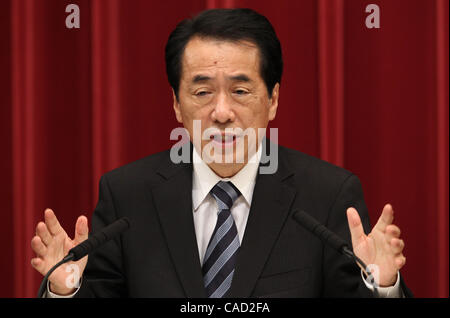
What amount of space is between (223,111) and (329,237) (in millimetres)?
418

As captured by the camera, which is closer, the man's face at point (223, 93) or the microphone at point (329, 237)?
the microphone at point (329, 237)

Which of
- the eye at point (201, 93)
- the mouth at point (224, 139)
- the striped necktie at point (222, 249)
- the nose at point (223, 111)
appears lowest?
the striped necktie at point (222, 249)

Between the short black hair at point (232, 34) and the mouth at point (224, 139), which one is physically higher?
the short black hair at point (232, 34)

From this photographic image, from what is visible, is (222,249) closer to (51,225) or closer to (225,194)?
(225,194)

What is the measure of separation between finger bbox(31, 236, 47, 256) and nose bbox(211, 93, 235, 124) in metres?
0.44

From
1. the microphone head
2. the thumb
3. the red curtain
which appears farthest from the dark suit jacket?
the red curtain

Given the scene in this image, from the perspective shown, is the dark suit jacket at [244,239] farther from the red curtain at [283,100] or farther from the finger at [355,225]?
the red curtain at [283,100]

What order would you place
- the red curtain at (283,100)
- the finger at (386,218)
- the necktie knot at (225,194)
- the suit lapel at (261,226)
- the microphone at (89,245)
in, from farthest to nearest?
the red curtain at (283,100)
the necktie knot at (225,194)
the suit lapel at (261,226)
the finger at (386,218)
the microphone at (89,245)

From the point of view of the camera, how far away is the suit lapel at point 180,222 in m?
1.24

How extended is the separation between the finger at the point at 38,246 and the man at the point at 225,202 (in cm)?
11

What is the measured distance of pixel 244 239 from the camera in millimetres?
1279

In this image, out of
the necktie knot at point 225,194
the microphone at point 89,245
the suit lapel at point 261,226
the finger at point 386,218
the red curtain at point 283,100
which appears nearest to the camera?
the microphone at point 89,245

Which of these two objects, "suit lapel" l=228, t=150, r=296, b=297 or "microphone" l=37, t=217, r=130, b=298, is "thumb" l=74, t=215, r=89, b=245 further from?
"suit lapel" l=228, t=150, r=296, b=297

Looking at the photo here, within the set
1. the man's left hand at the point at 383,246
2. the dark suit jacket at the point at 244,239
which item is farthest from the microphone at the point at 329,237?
the dark suit jacket at the point at 244,239
